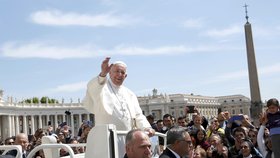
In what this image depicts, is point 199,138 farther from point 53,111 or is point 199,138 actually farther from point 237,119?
point 53,111

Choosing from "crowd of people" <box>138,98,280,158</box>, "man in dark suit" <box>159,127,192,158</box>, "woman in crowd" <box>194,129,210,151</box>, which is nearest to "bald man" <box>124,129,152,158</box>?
"crowd of people" <box>138,98,280,158</box>

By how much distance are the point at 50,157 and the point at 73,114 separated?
374 feet

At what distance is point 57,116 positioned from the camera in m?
114

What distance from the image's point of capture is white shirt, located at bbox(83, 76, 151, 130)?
5539mm

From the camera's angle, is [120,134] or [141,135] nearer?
[141,135]

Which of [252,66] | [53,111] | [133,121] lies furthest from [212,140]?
[53,111]

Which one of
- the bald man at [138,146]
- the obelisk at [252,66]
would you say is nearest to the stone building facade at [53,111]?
the obelisk at [252,66]

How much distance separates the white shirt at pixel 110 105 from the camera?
5539mm

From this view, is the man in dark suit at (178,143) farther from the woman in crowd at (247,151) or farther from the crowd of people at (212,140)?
the woman in crowd at (247,151)

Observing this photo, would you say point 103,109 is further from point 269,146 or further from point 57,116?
point 57,116

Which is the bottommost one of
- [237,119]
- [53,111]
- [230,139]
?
[230,139]

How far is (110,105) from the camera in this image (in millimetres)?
5633

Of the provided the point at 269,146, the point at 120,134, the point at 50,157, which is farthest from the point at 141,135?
the point at 269,146

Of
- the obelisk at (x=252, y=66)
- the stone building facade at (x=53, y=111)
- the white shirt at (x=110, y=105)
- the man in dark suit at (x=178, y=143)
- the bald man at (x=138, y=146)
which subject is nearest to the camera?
the bald man at (x=138, y=146)
